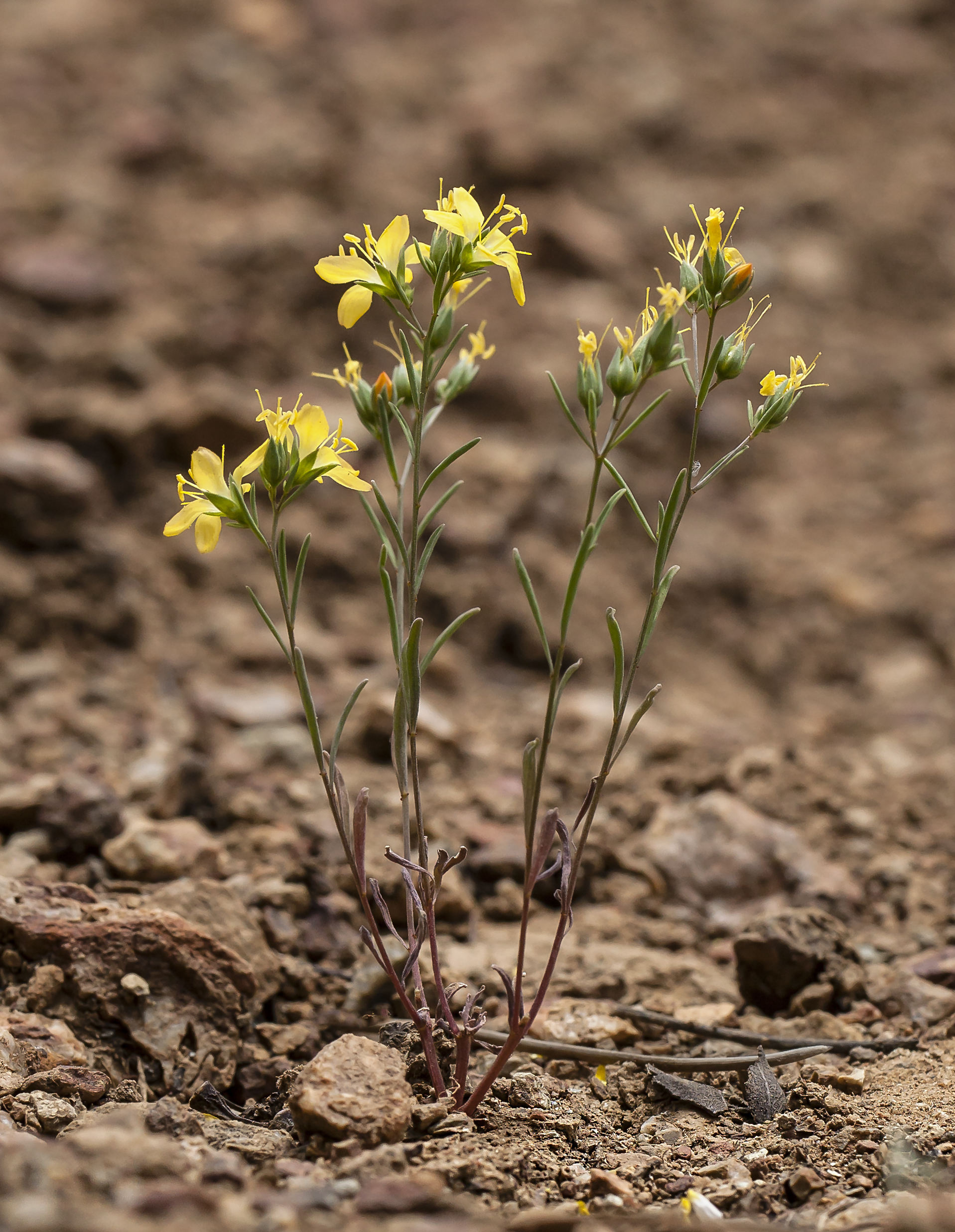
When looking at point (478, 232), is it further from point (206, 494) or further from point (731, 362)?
point (206, 494)

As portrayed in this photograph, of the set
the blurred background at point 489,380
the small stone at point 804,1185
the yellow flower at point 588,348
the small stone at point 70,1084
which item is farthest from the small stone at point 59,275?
the small stone at point 804,1185

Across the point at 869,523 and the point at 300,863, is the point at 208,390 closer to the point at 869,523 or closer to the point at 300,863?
the point at 300,863

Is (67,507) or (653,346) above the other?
(67,507)

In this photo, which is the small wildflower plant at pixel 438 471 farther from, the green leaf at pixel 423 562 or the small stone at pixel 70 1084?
the small stone at pixel 70 1084

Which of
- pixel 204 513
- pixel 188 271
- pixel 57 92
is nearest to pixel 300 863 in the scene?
pixel 204 513

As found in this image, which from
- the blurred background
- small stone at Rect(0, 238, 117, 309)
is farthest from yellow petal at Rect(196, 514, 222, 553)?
small stone at Rect(0, 238, 117, 309)

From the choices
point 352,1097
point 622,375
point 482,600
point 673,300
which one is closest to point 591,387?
point 622,375
